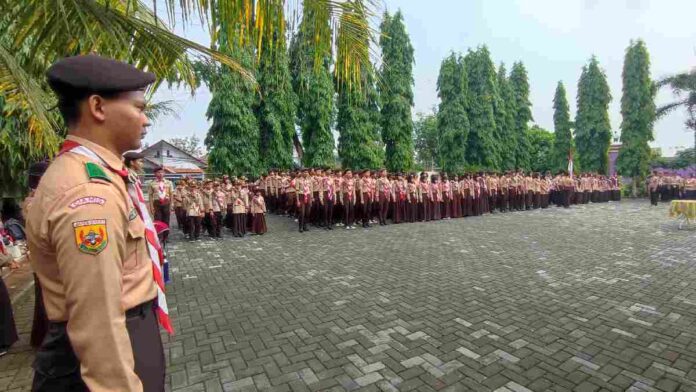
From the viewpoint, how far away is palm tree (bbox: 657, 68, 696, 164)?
82.3 feet

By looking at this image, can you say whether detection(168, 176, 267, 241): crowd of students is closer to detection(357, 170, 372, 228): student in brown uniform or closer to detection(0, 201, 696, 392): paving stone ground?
detection(0, 201, 696, 392): paving stone ground

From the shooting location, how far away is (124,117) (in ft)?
4.54

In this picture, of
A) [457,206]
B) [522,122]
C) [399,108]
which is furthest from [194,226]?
[522,122]

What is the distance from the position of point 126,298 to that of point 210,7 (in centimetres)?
191

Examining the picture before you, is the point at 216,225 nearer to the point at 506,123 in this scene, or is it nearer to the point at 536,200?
the point at 536,200

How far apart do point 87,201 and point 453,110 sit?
2834 cm

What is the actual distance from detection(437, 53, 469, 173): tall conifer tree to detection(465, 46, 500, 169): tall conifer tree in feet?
2.73

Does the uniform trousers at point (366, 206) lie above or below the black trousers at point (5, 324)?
above

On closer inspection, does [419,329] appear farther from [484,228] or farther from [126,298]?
[484,228]

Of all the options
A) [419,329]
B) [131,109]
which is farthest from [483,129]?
[131,109]

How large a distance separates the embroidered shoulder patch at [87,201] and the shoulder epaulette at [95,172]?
75mm

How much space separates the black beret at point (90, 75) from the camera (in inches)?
49.9

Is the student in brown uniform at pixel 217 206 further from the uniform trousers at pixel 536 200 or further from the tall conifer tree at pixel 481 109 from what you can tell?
the tall conifer tree at pixel 481 109

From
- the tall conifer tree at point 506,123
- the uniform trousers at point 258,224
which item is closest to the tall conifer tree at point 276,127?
the uniform trousers at point 258,224
